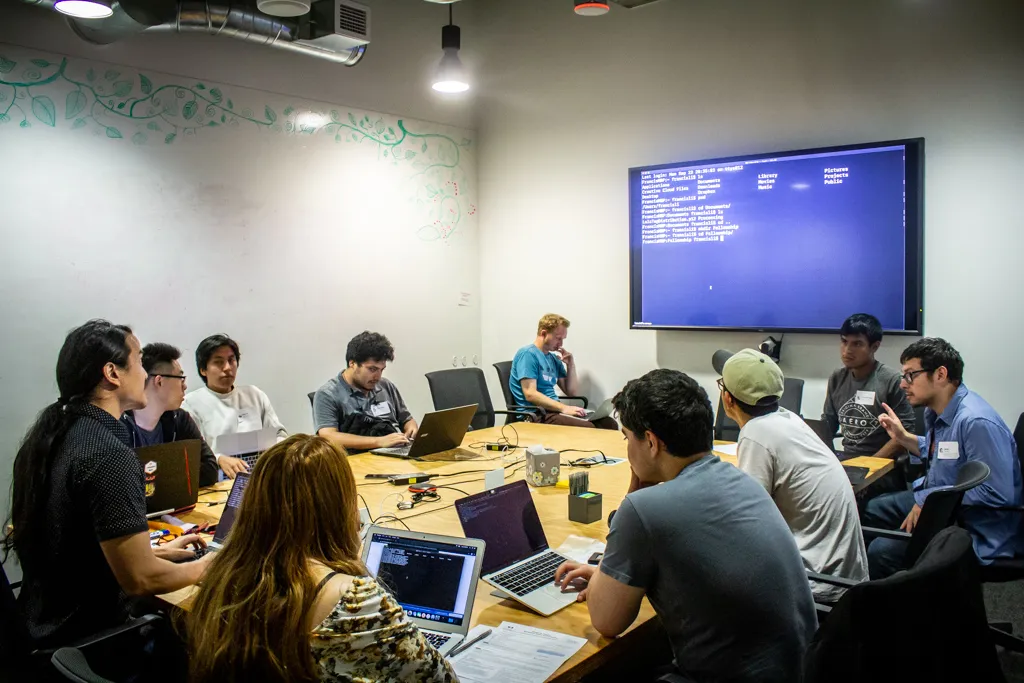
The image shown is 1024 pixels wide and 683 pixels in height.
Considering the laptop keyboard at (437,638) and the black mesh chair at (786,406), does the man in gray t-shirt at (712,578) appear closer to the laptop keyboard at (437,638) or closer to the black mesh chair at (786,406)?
the laptop keyboard at (437,638)

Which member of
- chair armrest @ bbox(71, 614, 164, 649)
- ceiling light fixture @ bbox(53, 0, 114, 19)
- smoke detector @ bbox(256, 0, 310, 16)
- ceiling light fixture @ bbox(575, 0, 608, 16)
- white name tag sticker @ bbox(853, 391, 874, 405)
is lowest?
chair armrest @ bbox(71, 614, 164, 649)

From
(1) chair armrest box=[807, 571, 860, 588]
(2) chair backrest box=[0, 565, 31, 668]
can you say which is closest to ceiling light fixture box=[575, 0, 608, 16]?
(1) chair armrest box=[807, 571, 860, 588]

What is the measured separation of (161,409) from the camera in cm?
338

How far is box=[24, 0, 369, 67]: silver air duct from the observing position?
3988 mm

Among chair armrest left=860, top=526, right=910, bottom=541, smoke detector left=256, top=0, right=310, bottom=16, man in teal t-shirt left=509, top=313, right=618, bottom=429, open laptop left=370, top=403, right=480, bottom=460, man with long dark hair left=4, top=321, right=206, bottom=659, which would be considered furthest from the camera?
man in teal t-shirt left=509, top=313, right=618, bottom=429

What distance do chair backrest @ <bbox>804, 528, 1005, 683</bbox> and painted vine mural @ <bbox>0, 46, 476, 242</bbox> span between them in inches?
168

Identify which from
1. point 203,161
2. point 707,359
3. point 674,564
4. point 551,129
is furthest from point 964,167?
point 203,161

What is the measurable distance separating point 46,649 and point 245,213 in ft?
10.9


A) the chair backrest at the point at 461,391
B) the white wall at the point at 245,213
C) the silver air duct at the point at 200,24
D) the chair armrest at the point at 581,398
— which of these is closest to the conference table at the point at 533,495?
the chair backrest at the point at 461,391

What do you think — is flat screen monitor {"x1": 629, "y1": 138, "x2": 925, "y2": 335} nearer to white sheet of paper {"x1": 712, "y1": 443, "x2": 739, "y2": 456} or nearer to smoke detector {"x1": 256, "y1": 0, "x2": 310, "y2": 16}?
white sheet of paper {"x1": 712, "y1": 443, "x2": 739, "y2": 456}

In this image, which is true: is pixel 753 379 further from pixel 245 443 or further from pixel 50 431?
pixel 245 443

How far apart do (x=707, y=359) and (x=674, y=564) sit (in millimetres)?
3886

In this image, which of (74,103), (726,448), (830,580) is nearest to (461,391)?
(726,448)

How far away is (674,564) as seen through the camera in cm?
177
